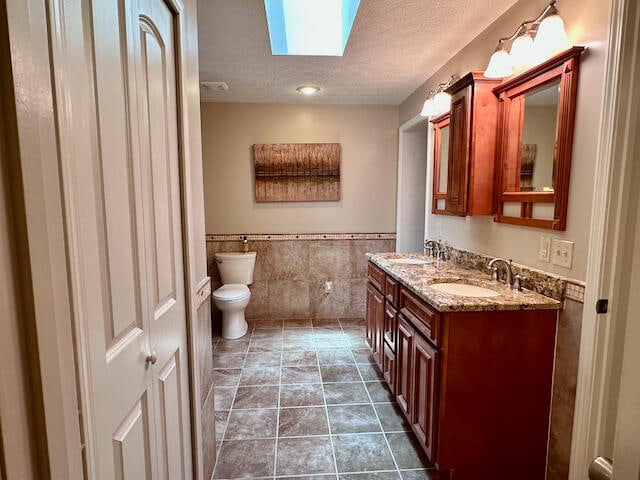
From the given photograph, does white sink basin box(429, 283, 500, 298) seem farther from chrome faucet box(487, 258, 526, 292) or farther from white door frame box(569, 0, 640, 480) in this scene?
white door frame box(569, 0, 640, 480)

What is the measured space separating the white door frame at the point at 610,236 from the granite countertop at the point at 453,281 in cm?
25

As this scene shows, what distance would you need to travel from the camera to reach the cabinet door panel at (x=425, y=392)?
1605mm

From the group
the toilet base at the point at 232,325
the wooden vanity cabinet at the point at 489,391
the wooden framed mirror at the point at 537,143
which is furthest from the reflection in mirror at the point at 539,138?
the toilet base at the point at 232,325

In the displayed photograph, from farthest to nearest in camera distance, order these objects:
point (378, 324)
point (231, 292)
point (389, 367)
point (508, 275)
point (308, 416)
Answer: point (231, 292)
point (378, 324)
point (389, 367)
point (308, 416)
point (508, 275)

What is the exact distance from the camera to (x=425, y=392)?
1694 mm

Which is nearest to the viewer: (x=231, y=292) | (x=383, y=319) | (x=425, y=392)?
(x=425, y=392)

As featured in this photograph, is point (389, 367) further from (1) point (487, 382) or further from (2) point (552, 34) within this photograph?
(2) point (552, 34)

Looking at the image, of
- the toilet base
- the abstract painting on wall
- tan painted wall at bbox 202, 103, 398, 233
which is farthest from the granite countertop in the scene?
the toilet base

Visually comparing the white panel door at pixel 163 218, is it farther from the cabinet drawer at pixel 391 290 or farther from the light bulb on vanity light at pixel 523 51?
the light bulb on vanity light at pixel 523 51

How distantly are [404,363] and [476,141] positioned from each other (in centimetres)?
138

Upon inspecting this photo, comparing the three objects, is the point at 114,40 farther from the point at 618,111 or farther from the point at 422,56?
the point at 422,56

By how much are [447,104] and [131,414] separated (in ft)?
8.31

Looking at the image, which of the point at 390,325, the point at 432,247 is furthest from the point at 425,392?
the point at 432,247

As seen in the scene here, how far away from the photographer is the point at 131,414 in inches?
34.6
